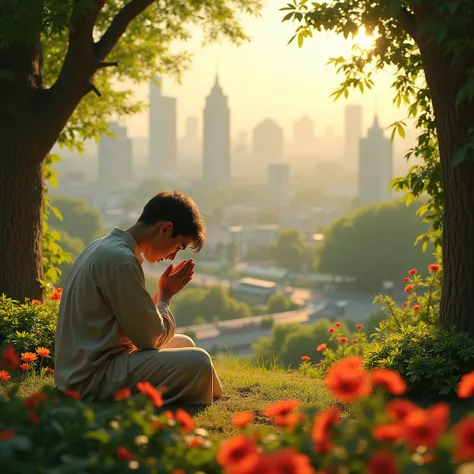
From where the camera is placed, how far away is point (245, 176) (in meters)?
161

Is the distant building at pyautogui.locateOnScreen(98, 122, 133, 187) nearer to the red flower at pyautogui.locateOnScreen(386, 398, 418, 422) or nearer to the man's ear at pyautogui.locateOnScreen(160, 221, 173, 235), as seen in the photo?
the man's ear at pyautogui.locateOnScreen(160, 221, 173, 235)

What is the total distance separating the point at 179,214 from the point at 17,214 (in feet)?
9.56

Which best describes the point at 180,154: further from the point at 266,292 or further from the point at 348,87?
the point at 348,87

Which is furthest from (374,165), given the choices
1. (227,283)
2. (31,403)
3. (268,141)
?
(31,403)

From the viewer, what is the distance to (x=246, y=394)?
5.19 meters

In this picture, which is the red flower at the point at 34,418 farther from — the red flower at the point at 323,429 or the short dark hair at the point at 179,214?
the short dark hair at the point at 179,214

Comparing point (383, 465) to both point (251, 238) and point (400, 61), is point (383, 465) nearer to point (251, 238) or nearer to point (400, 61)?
point (400, 61)

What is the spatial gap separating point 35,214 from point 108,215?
98.2 meters

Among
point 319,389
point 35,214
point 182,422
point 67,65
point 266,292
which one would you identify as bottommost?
point 266,292

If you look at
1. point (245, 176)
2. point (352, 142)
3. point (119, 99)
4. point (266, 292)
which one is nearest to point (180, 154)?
point (245, 176)

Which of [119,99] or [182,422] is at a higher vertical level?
[119,99]

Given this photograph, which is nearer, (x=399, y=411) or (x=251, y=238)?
(x=399, y=411)

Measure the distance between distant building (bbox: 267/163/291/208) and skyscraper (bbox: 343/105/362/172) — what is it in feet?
116

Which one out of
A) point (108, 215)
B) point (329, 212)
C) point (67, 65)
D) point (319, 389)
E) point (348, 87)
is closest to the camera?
point (319, 389)
